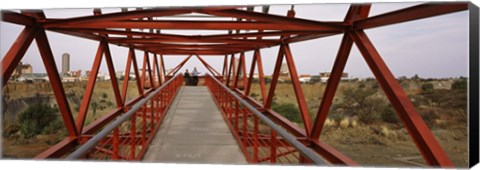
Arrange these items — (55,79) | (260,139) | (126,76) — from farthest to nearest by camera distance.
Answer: (126,76) < (260,139) < (55,79)

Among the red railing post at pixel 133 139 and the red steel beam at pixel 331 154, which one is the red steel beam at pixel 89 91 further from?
the red steel beam at pixel 331 154

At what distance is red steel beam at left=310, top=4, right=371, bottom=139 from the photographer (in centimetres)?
339

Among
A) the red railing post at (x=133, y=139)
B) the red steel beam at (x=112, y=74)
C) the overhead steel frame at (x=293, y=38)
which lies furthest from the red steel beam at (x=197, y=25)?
the red steel beam at (x=112, y=74)

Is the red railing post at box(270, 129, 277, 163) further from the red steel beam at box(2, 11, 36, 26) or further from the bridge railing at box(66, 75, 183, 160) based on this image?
the red steel beam at box(2, 11, 36, 26)

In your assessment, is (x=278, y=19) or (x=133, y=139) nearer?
(x=278, y=19)

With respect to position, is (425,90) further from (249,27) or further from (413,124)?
(249,27)

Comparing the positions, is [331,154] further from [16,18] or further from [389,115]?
[16,18]

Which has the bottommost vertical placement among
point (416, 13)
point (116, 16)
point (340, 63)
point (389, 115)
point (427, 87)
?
point (389, 115)

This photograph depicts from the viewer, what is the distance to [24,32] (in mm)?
3316

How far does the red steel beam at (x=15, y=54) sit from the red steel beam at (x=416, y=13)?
2913 mm

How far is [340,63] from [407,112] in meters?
1.09

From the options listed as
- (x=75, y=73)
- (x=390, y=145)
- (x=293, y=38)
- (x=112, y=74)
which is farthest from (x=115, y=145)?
(x=390, y=145)

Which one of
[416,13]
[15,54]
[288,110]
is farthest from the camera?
[288,110]

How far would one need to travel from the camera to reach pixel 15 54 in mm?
3000
